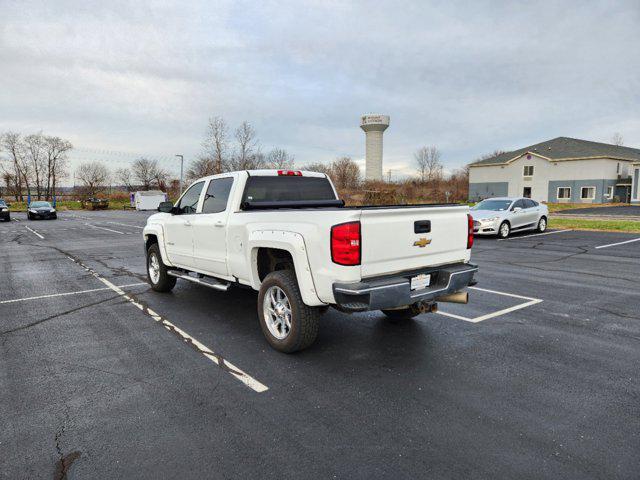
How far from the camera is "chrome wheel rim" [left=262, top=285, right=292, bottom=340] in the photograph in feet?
15.0

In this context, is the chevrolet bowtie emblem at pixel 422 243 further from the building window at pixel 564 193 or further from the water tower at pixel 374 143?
the water tower at pixel 374 143

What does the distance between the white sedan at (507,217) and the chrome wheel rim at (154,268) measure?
39.6 feet

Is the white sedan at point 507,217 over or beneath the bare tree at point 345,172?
beneath

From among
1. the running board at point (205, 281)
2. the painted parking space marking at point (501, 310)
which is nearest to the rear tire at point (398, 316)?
the painted parking space marking at point (501, 310)

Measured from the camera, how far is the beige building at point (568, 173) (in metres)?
47.4

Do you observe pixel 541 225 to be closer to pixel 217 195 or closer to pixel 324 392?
pixel 217 195

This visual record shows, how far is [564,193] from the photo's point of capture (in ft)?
163

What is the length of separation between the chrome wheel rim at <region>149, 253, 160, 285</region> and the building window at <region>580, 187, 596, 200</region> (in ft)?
173

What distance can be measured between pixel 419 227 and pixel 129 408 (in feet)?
10.3

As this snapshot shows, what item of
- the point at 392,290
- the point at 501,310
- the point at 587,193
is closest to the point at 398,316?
the point at 501,310

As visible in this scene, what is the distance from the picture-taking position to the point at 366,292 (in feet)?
12.4

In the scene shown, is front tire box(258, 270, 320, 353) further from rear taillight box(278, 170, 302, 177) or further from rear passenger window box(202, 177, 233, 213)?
rear taillight box(278, 170, 302, 177)

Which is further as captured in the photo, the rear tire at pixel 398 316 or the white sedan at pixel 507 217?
the white sedan at pixel 507 217

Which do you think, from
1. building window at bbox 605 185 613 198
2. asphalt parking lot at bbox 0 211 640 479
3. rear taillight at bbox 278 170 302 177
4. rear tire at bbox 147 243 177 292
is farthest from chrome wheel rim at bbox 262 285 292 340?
building window at bbox 605 185 613 198
